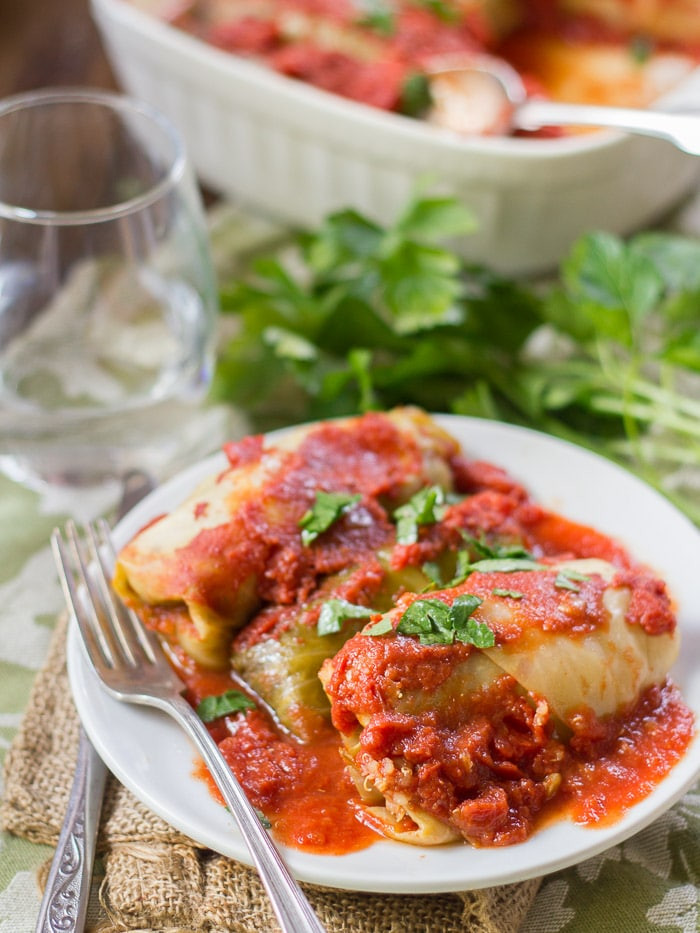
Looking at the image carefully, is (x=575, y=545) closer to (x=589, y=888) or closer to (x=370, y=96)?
(x=589, y=888)

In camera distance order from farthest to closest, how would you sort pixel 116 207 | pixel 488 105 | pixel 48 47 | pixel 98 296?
1. pixel 48 47
2. pixel 488 105
3. pixel 98 296
4. pixel 116 207

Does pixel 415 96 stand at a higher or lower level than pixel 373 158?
higher

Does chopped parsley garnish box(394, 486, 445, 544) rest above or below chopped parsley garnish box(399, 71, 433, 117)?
below

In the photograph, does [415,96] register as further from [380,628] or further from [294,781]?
[294,781]

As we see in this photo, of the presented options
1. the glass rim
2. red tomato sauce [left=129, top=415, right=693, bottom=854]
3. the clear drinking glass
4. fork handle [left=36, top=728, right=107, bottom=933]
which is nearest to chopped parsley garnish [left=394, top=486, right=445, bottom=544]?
red tomato sauce [left=129, top=415, right=693, bottom=854]

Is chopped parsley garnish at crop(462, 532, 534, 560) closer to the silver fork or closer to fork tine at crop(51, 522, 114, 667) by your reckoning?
the silver fork

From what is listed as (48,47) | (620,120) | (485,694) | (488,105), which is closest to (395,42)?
(488,105)
